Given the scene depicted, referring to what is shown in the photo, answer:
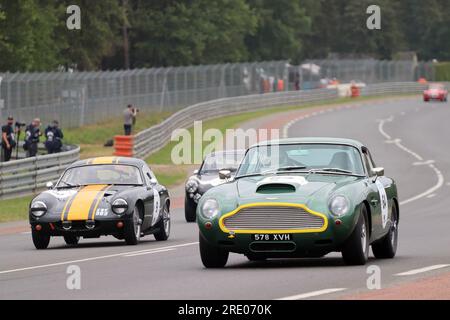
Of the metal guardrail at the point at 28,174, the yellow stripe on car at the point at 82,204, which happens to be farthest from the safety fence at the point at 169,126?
the yellow stripe on car at the point at 82,204

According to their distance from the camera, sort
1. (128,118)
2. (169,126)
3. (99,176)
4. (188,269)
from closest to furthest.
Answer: (188,269) → (99,176) → (128,118) → (169,126)

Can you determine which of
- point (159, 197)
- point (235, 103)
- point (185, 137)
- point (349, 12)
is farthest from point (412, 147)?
point (349, 12)

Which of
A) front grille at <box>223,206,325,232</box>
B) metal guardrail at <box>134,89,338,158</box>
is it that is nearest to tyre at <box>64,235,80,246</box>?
front grille at <box>223,206,325,232</box>

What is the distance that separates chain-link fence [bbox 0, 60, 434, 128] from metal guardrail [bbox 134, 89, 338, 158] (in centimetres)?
130

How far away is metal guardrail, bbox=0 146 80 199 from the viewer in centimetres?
3256

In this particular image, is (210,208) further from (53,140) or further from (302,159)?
→ (53,140)

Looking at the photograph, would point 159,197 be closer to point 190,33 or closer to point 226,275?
point 226,275

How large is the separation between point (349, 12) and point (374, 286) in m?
138

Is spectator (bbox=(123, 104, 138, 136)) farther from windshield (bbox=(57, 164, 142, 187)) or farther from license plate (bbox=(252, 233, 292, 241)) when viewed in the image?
license plate (bbox=(252, 233, 292, 241))

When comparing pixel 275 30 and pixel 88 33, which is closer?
pixel 88 33

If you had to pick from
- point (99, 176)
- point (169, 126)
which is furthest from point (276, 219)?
point (169, 126)

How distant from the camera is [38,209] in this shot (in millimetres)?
19609

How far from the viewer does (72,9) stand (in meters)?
77.7

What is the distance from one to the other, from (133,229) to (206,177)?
698 cm
